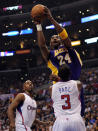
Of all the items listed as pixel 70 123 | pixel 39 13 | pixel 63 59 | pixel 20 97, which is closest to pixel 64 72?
pixel 70 123

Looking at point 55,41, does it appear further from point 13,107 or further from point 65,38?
point 13,107

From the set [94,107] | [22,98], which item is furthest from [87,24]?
[22,98]

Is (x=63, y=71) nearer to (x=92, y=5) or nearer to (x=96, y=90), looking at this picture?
(x=96, y=90)

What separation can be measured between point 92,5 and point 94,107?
2406cm

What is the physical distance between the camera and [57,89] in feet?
13.2

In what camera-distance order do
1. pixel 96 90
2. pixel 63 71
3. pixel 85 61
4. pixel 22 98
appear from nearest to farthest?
pixel 63 71, pixel 22 98, pixel 96 90, pixel 85 61

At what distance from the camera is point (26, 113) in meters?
5.62

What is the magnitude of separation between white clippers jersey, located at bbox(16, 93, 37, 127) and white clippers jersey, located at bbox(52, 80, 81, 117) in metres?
1.72

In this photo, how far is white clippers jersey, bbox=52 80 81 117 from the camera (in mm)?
3969

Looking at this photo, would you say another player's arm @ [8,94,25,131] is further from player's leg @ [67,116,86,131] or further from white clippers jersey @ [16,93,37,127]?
player's leg @ [67,116,86,131]

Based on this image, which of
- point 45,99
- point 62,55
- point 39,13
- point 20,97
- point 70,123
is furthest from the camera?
point 45,99

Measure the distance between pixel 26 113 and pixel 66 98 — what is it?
189cm

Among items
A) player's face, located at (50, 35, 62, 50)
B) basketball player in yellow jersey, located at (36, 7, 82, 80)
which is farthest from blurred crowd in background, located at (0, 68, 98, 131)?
player's face, located at (50, 35, 62, 50)

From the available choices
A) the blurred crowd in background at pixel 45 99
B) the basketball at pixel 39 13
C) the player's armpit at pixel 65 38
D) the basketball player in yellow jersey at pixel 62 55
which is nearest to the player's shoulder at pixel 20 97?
the basketball player in yellow jersey at pixel 62 55
